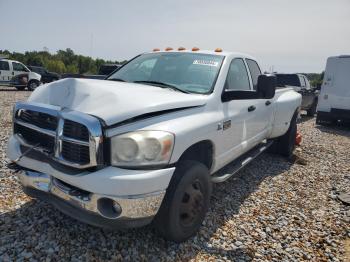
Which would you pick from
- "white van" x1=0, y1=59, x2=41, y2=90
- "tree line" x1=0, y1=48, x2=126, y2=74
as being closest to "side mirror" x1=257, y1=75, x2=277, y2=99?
"white van" x1=0, y1=59, x2=41, y2=90

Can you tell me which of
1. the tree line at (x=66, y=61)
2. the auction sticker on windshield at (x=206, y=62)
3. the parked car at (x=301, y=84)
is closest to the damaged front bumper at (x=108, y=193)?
the auction sticker on windshield at (x=206, y=62)

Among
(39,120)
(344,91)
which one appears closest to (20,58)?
(344,91)

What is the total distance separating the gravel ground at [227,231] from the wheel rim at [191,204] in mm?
258

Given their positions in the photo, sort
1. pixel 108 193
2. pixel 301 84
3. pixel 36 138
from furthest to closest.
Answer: pixel 301 84 < pixel 36 138 < pixel 108 193

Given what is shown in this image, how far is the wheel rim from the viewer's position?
2.79m

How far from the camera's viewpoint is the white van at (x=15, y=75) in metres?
19.2

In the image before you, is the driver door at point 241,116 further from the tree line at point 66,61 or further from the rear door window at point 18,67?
the tree line at point 66,61

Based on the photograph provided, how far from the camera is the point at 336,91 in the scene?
11.4 meters

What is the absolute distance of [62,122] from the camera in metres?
2.39

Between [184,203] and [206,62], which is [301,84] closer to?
[206,62]

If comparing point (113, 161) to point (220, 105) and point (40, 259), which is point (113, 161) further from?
point (220, 105)

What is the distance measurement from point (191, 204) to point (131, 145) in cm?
92

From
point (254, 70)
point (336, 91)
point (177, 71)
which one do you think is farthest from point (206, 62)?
point (336, 91)

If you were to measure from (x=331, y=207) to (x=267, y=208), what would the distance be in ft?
3.18
